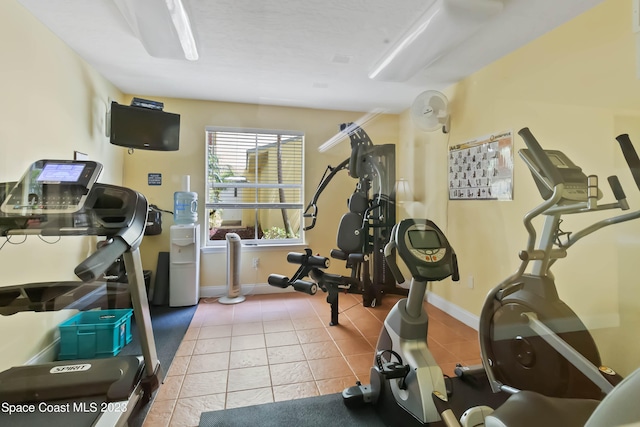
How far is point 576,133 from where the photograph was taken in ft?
6.09

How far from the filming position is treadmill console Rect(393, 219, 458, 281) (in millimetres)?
1378

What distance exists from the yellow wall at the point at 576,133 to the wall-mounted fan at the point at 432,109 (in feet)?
0.58

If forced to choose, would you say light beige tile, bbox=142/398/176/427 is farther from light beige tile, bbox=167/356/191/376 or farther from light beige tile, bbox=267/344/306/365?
light beige tile, bbox=267/344/306/365

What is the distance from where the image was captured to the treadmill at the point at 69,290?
1.29 meters

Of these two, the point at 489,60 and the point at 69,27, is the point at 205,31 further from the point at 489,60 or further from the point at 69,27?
the point at 489,60

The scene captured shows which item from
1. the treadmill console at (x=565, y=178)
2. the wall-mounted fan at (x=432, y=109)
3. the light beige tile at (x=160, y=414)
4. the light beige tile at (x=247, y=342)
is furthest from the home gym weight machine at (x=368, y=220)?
the treadmill console at (x=565, y=178)

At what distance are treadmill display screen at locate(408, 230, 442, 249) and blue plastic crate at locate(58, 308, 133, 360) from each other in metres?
2.10

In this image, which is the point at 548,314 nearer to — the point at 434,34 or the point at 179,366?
the point at 434,34

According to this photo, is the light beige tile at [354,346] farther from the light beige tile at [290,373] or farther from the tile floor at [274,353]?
the light beige tile at [290,373]

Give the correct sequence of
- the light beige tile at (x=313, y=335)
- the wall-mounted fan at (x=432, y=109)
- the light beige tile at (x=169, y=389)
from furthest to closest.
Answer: the wall-mounted fan at (x=432, y=109) < the light beige tile at (x=313, y=335) < the light beige tile at (x=169, y=389)

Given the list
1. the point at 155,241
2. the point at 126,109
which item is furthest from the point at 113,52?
the point at 155,241

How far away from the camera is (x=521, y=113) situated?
2.20 meters

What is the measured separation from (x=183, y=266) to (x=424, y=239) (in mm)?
2619

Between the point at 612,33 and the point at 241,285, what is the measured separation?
12.1ft
